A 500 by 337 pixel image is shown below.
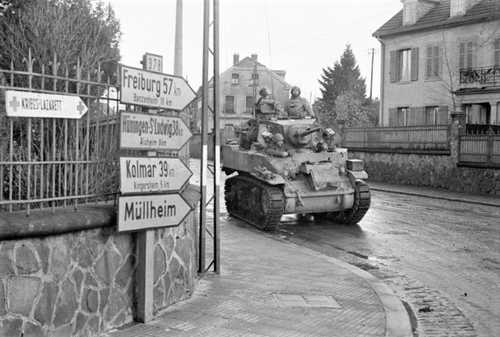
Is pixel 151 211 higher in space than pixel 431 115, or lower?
lower

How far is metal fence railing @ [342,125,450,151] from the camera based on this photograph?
2497 cm

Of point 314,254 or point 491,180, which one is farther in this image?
point 491,180

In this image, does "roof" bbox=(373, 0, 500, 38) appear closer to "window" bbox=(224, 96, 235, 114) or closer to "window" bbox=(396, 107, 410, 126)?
"window" bbox=(396, 107, 410, 126)

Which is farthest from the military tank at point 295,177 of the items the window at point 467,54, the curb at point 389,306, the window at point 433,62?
the window at point 433,62

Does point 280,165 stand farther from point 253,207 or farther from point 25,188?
point 25,188

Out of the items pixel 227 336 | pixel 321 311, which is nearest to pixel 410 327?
pixel 321 311

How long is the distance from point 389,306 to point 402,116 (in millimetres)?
28036

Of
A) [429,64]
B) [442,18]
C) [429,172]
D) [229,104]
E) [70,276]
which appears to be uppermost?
[442,18]

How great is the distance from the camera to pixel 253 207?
45.4 feet

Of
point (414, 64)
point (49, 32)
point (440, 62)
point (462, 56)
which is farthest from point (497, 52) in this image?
point (49, 32)

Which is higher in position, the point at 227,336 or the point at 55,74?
the point at 55,74

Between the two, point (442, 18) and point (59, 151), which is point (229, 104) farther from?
point (59, 151)

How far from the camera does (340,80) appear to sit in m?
64.9

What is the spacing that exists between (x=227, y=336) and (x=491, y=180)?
61.6 feet
